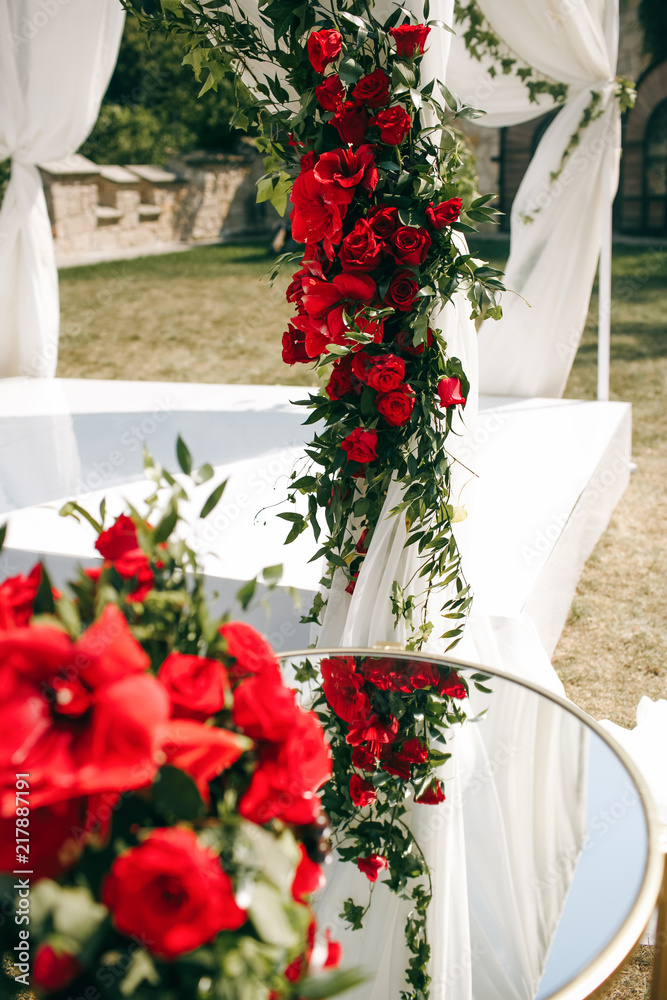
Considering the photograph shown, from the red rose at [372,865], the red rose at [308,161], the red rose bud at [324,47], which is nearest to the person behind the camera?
the red rose at [372,865]

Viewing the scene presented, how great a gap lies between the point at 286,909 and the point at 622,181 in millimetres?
13056

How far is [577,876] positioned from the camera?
36.5 inches

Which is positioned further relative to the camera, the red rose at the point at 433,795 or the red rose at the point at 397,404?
the red rose at the point at 397,404

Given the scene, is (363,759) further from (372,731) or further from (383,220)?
(383,220)

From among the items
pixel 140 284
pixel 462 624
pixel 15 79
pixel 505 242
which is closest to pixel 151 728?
pixel 462 624

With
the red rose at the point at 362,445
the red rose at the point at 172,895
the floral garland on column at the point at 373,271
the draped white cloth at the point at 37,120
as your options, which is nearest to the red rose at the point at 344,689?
the floral garland on column at the point at 373,271

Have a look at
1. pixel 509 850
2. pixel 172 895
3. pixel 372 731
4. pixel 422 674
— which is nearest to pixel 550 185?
pixel 422 674

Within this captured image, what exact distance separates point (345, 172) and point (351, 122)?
10 centimetres

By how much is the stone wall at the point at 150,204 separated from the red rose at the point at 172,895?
35.8 ft

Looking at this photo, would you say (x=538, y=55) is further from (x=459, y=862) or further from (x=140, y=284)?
(x=140, y=284)

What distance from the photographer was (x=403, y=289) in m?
1.40

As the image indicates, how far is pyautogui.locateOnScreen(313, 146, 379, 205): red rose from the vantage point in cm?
134

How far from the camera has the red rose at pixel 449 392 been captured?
1.43m

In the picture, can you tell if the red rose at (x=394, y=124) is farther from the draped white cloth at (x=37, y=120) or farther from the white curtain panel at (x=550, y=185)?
the draped white cloth at (x=37, y=120)
